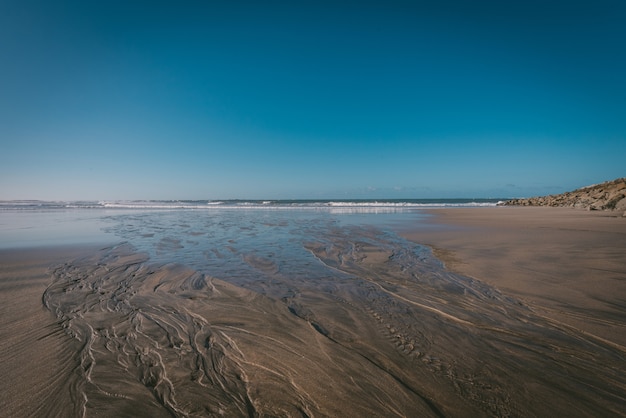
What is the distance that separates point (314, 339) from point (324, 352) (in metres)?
0.31

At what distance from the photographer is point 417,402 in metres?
2.19

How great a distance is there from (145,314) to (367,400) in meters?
3.25

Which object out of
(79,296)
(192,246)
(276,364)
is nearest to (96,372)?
(276,364)

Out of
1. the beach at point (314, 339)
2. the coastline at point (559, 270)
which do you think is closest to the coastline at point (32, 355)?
the beach at point (314, 339)

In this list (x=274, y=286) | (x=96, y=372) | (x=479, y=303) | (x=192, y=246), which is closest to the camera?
(x=96, y=372)

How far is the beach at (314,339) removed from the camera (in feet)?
7.30

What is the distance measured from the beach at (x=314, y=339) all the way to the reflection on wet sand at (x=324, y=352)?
0.06 ft

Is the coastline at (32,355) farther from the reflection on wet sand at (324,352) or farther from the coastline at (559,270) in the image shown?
the coastline at (559,270)

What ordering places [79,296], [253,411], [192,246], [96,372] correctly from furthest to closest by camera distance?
[192,246], [79,296], [96,372], [253,411]

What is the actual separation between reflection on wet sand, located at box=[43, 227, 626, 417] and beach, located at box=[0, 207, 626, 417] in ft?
0.06

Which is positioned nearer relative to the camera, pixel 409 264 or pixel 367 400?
pixel 367 400

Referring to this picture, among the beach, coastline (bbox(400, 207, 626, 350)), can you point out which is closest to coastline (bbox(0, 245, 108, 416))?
the beach

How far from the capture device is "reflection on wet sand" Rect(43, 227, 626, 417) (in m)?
2.20

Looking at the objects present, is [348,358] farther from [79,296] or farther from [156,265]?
[156,265]
